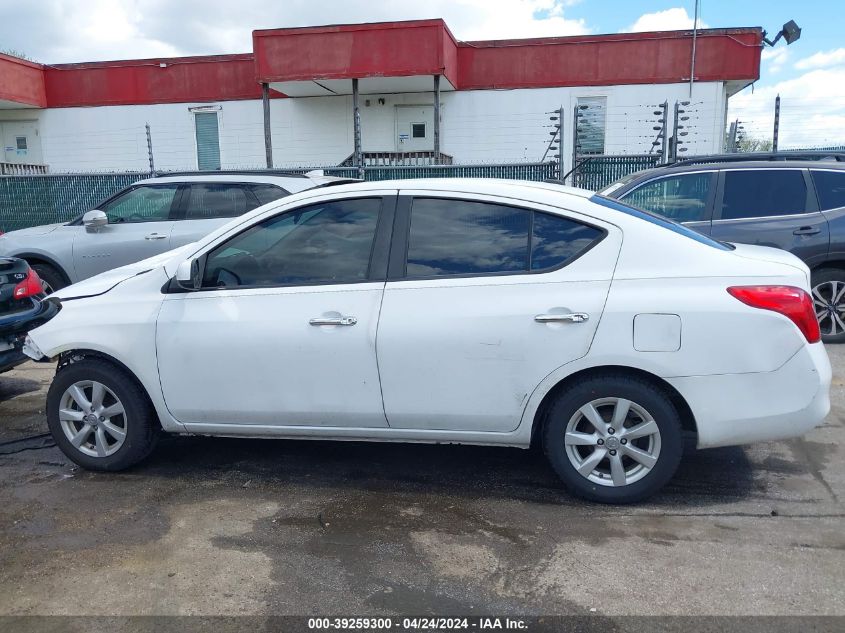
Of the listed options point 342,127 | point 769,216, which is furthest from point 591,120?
point 769,216

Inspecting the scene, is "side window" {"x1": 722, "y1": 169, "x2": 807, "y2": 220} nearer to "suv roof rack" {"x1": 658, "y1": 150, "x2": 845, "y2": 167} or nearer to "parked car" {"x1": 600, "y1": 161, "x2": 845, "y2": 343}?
"parked car" {"x1": 600, "y1": 161, "x2": 845, "y2": 343}

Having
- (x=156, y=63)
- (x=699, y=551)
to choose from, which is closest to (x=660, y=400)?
(x=699, y=551)

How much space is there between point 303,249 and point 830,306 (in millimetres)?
5671

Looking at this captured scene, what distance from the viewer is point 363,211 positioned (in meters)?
4.11

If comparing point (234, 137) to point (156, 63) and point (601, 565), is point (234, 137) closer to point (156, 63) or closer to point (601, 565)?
point (156, 63)

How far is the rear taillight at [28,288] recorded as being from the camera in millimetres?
6045

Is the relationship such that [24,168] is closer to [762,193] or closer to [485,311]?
[762,193]

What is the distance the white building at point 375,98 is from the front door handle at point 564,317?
13.6 meters

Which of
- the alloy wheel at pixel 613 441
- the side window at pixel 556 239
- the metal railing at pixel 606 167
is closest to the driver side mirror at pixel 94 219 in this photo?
the side window at pixel 556 239

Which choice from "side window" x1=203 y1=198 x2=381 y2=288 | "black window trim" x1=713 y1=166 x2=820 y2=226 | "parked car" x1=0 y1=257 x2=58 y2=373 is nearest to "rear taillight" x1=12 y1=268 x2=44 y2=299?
"parked car" x1=0 y1=257 x2=58 y2=373

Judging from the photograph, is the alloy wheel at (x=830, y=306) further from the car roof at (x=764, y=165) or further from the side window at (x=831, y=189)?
the car roof at (x=764, y=165)

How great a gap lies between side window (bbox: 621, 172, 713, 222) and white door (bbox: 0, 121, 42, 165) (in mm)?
20000

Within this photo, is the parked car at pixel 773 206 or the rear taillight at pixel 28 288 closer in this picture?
the rear taillight at pixel 28 288

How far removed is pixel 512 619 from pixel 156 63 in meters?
20.8
